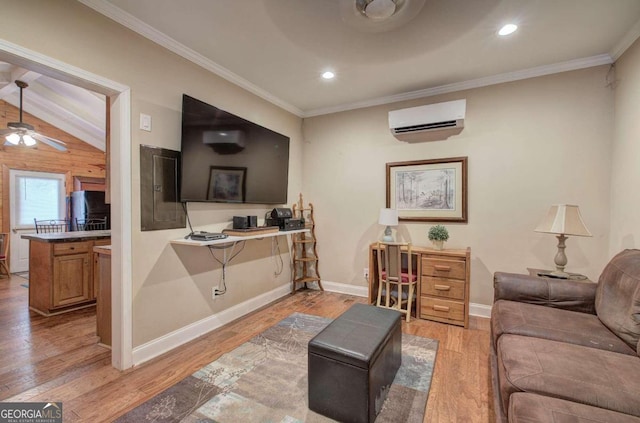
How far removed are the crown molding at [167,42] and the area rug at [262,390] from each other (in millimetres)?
2581

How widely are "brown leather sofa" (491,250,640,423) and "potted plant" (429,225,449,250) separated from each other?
80 centimetres

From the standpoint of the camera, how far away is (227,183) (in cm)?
277

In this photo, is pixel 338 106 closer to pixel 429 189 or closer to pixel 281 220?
pixel 429 189

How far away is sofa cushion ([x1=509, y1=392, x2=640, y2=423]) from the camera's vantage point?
3.10ft

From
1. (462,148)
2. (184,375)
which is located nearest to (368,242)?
(462,148)

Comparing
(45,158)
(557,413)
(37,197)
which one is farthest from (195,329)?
(45,158)

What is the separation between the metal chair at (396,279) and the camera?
303cm

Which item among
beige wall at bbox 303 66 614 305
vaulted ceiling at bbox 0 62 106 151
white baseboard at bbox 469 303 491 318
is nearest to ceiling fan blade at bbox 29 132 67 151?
vaulted ceiling at bbox 0 62 106 151

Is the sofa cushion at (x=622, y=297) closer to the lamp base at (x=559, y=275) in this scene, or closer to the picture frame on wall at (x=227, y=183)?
the lamp base at (x=559, y=275)

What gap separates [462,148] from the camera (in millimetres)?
3164

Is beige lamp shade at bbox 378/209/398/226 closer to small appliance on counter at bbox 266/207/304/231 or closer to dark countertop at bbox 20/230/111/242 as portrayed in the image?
small appliance on counter at bbox 266/207/304/231

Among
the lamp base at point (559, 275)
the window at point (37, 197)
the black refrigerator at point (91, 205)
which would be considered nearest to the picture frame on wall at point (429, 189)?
the lamp base at point (559, 275)

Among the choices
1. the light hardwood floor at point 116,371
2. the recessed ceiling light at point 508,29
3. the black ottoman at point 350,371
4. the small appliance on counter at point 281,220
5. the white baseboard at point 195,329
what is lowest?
the light hardwood floor at point 116,371

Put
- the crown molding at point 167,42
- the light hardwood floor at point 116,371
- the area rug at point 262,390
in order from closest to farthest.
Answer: the area rug at point 262,390
the light hardwood floor at point 116,371
the crown molding at point 167,42
